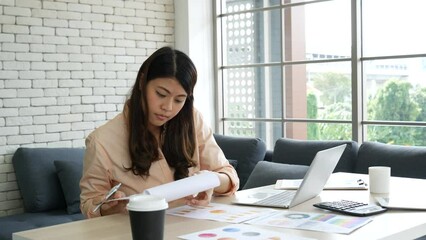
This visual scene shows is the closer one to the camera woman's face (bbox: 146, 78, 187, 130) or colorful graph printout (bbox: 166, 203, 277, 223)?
colorful graph printout (bbox: 166, 203, 277, 223)

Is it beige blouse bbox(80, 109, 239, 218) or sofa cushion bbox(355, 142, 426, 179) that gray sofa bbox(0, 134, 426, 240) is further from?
beige blouse bbox(80, 109, 239, 218)

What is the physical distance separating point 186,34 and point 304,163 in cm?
185

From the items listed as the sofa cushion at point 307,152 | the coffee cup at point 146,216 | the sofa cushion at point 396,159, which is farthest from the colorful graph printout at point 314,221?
the sofa cushion at point 307,152

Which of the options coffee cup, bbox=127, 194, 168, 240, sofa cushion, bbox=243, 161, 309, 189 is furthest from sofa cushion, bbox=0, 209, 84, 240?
coffee cup, bbox=127, 194, 168, 240

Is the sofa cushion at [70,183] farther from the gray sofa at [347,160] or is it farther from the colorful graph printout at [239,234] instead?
the colorful graph printout at [239,234]

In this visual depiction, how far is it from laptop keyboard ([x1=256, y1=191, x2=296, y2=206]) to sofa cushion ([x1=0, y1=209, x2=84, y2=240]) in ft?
6.79

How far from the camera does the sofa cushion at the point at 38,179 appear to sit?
422cm

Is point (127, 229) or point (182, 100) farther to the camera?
point (182, 100)

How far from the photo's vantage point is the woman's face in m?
2.25

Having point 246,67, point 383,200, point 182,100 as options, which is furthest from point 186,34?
point 383,200

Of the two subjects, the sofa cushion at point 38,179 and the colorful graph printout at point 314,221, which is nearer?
the colorful graph printout at point 314,221

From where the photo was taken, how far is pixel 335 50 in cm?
472

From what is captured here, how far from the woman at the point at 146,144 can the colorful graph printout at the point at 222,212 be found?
2.7 inches

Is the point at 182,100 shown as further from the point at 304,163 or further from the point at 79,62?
the point at 79,62
